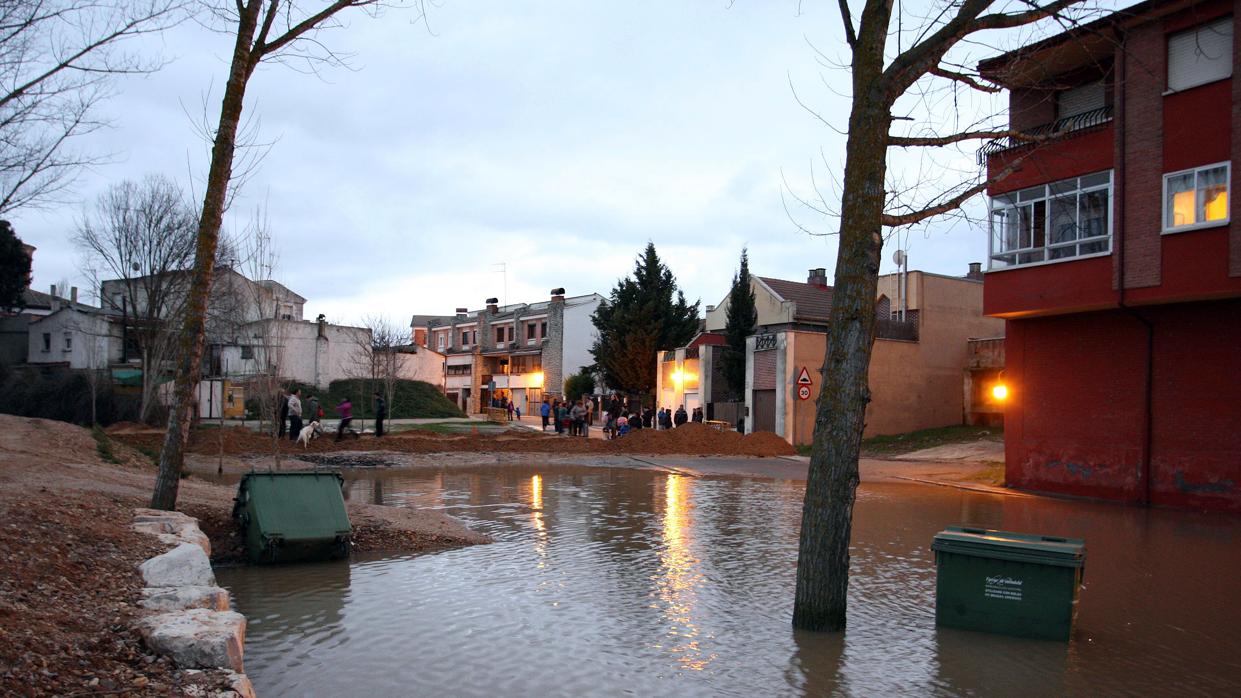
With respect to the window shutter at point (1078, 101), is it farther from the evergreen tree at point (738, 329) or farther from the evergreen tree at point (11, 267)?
the evergreen tree at point (11, 267)

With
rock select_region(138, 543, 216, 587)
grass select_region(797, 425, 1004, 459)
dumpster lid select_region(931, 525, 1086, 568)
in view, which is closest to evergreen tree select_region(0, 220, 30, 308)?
grass select_region(797, 425, 1004, 459)

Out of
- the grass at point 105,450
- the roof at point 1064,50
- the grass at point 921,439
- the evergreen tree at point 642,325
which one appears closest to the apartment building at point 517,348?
the evergreen tree at point 642,325

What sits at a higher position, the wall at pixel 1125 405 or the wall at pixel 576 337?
the wall at pixel 576 337

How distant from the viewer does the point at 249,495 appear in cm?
990

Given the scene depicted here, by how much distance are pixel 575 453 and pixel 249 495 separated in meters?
20.4

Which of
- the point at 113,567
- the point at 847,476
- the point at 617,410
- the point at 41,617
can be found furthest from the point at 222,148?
the point at 617,410

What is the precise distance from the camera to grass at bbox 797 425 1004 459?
96.4 feet

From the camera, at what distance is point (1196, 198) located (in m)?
16.0

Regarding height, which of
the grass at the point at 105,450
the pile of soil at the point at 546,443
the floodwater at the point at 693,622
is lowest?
the pile of soil at the point at 546,443

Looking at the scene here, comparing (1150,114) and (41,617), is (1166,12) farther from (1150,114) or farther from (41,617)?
(41,617)

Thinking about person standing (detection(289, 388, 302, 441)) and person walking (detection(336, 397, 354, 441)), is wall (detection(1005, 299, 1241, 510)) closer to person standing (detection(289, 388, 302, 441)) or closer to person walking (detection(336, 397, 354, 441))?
person walking (detection(336, 397, 354, 441))

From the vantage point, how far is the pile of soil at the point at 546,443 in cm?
2769

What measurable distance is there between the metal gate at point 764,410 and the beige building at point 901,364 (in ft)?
0.13

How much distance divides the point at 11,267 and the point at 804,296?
4538cm
